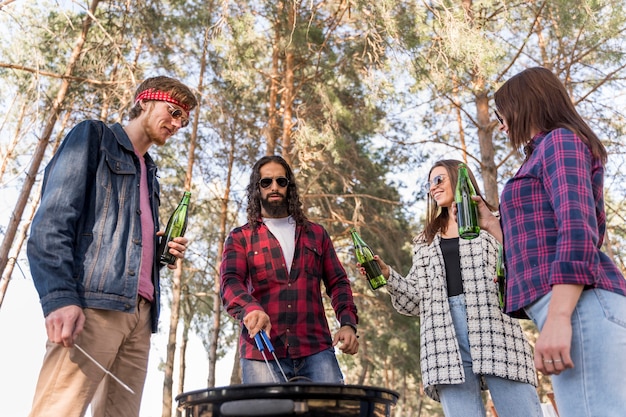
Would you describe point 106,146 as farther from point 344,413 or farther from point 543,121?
point 543,121

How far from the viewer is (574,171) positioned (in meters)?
1.80

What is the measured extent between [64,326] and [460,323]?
201cm

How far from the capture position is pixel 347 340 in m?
3.00

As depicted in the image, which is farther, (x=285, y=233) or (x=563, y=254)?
(x=285, y=233)

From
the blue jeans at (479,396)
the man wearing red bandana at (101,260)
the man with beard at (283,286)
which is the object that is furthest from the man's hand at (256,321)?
the blue jeans at (479,396)

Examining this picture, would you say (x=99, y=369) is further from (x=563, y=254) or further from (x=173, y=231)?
(x=563, y=254)

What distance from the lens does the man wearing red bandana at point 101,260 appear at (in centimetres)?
207

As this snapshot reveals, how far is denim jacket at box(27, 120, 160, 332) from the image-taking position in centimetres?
210

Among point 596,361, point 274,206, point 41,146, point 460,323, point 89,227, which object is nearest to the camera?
point 596,361

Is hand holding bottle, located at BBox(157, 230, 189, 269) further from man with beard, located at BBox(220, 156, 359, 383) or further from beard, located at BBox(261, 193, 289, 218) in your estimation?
beard, located at BBox(261, 193, 289, 218)

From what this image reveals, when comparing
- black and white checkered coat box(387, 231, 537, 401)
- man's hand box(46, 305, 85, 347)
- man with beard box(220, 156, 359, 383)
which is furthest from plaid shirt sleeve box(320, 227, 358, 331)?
man's hand box(46, 305, 85, 347)

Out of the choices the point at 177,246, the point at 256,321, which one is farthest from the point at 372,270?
the point at 177,246

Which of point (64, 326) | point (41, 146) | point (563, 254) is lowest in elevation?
point (64, 326)

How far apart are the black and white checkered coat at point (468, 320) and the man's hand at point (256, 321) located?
3.09ft
